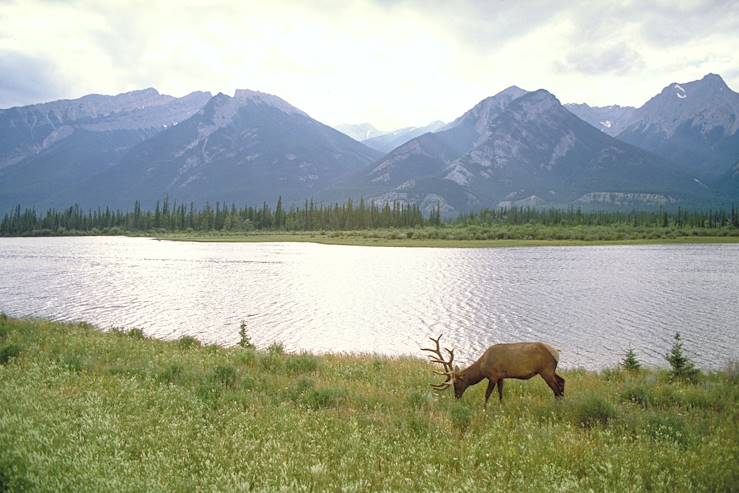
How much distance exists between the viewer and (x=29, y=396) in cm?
1082

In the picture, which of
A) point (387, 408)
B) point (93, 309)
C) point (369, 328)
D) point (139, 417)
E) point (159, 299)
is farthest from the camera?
point (159, 299)

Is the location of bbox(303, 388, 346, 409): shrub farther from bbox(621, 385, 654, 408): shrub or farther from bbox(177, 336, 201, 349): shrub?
bbox(177, 336, 201, 349): shrub

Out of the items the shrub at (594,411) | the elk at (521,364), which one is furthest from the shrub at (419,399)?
the shrub at (594,411)

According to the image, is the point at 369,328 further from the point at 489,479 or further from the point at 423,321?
the point at 489,479

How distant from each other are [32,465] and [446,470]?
6.62m

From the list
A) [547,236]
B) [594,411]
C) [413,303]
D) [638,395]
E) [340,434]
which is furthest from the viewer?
[547,236]

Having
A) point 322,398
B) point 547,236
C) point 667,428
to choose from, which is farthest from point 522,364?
point 547,236

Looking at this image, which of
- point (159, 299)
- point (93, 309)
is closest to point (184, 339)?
point (93, 309)

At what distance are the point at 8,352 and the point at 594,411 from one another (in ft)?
63.7

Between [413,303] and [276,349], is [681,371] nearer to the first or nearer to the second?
[276,349]

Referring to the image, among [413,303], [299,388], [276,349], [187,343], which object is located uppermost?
[299,388]

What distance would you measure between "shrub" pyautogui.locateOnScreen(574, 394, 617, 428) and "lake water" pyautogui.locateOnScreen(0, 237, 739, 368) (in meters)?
13.3

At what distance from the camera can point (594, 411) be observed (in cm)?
1107

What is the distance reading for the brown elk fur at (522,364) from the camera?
12219 mm
